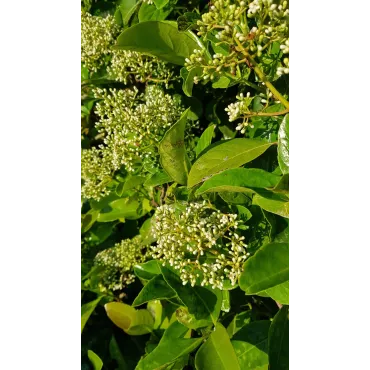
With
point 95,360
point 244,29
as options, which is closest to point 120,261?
point 95,360

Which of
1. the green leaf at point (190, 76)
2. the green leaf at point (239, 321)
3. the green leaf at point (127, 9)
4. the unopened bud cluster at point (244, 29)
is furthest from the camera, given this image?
the green leaf at point (127, 9)

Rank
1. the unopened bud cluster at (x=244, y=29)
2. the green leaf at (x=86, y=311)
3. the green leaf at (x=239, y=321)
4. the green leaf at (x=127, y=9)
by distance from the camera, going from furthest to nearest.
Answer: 1. the green leaf at (x=86, y=311)
2. the green leaf at (x=127, y=9)
3. the green leaf at (x=239, y=321)
4. the unopened bud cluster at (x=244, y=29)

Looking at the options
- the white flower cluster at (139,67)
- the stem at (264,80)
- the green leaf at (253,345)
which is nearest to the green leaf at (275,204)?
the stem at (264,80)

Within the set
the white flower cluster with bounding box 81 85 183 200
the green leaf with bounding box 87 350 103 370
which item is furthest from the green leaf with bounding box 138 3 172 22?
the green leaf with bounding box 87 350 103 370

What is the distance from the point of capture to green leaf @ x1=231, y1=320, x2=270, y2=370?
31.5 inches

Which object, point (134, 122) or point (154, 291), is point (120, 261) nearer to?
Answer: point (154, 291)

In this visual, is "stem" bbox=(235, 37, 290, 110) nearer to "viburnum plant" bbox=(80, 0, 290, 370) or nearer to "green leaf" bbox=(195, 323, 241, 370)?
"viburnum plant" bbox=(80, 0, 290, 370)

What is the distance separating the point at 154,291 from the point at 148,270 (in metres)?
0.07

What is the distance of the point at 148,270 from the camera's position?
0.93 meters

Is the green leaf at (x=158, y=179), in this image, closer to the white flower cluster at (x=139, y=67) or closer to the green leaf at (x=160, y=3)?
the white flower cluster at (x=139, y=67)

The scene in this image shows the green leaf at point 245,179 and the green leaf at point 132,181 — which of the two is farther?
the green leaf at point 132,181

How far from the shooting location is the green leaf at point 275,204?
2.19 feet

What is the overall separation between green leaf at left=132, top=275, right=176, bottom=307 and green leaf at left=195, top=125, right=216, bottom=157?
0.23 metres

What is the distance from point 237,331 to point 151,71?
0.49 m
